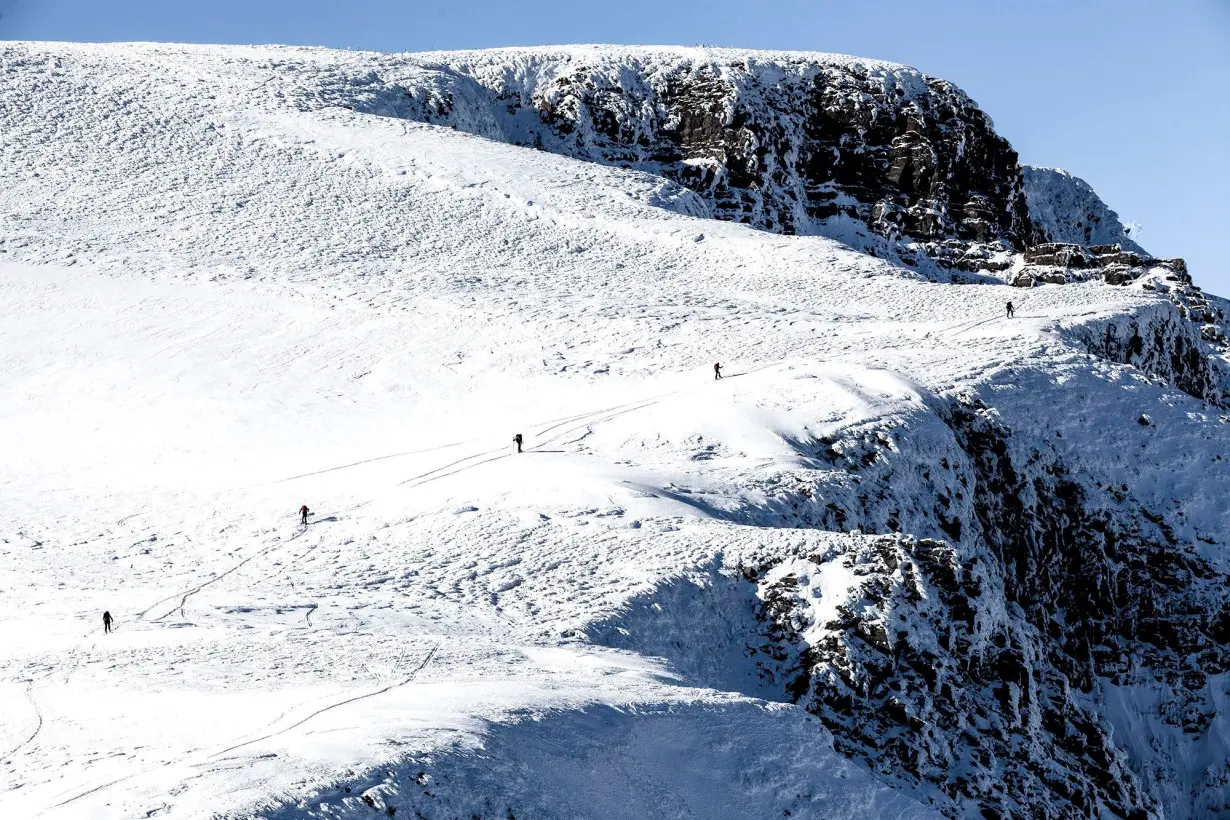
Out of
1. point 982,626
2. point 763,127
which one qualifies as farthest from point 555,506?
point 763,127

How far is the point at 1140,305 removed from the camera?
5888 centimetres

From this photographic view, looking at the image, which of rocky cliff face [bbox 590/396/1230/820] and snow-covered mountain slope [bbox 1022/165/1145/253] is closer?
rocky cliff face [bbox 590/396/1230/820]

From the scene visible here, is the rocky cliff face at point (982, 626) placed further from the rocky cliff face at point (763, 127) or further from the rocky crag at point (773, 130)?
the rocky cliff face at point (763, 127)

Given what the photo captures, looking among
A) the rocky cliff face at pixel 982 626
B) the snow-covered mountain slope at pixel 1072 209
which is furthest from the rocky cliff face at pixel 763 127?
the rocky cliff face at pixel 982 626

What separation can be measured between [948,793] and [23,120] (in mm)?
71077

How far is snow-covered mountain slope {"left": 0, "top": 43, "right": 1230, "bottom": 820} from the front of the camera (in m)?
23.7

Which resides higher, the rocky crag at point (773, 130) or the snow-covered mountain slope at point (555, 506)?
the rocky crag at point (773, 130)

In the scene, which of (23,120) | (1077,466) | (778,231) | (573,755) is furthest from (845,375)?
(23,120)

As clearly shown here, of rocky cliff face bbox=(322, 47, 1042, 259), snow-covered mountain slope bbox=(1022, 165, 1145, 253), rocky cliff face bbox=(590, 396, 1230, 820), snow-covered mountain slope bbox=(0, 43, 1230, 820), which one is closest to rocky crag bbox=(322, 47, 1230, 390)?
rocky cliff face bbox=(322, 47, 1042, 259)

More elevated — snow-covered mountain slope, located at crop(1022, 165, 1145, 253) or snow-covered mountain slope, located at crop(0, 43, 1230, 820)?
snow-covered mountain slope, located at crop(1022, 165, 1145, 253)

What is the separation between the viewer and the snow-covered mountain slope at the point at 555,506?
933 inches

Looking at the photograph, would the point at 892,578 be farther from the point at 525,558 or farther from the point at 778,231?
the point at 778,231

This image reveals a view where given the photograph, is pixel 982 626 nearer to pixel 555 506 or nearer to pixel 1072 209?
pixel 555 506

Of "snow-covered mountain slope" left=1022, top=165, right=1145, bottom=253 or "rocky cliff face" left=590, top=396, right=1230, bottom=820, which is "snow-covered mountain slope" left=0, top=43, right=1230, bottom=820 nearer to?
"rocky cliff face" left=590, top=396, right=1230, bottom=820
